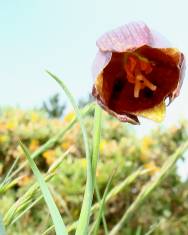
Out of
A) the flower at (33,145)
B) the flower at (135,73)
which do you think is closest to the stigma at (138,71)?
the flower at (135,73)

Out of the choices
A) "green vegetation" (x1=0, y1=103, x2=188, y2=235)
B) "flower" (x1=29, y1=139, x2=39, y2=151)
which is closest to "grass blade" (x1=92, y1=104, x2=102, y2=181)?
"green vegetation" (x1=0, y1=103, x2=188, y2=235)

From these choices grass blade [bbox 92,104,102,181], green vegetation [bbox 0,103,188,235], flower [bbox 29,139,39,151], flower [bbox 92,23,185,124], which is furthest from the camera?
flower [bbox 29,139,39,151]

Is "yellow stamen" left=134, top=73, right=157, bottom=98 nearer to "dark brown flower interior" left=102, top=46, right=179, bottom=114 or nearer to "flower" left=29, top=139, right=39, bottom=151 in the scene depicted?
"dark brown flower interior" left=102, top=46, right=179, bottom=114

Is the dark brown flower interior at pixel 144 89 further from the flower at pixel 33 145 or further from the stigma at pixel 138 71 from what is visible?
the flower at pixel 33 145

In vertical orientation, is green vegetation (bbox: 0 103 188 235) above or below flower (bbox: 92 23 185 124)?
below

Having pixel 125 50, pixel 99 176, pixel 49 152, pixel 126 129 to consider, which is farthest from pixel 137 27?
pixel 126 129

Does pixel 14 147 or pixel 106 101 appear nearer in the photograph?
pixel 106 101

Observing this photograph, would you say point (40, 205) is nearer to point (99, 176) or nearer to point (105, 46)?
point (99, 176)
